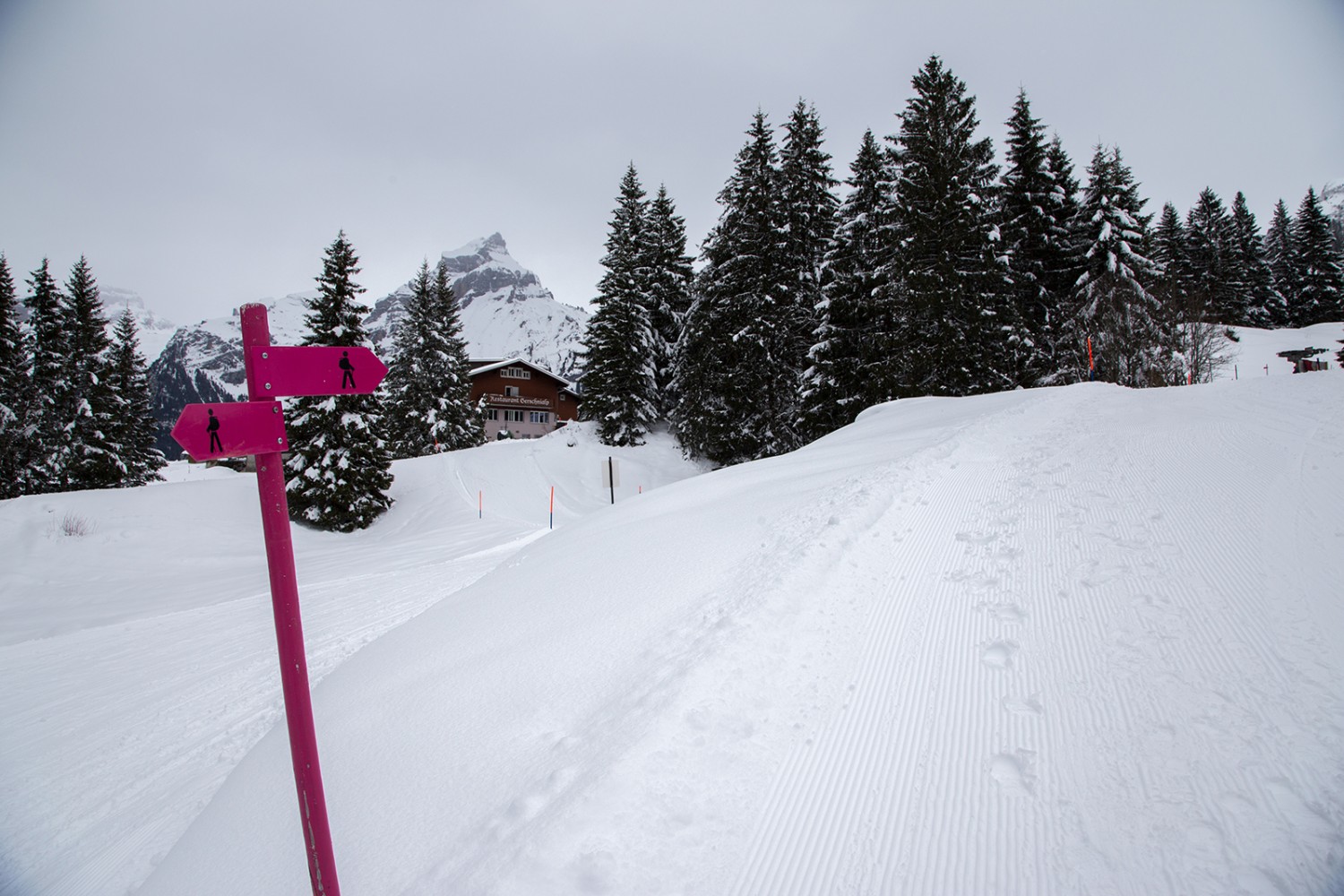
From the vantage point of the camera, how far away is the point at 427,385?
32.4m

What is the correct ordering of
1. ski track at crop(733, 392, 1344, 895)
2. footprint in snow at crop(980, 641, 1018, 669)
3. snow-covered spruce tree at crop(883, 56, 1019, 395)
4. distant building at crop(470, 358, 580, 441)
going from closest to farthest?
1. ski track at crop(733, 392, 1344, 895)
2. footprint in snow at crop(980, 641, 1018, 669)
3. snow-covered spruce tree at crop(883, 56, 1019, 395)
4. distant building at crop(470, 358, 580, 441)

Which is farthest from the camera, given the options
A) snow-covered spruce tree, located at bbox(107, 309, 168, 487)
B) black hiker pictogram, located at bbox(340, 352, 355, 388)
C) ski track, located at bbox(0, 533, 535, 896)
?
Result: snow-covered spruce tree, located at bbox(107, 309, 168, 487)

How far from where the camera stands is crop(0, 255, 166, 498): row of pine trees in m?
23.8

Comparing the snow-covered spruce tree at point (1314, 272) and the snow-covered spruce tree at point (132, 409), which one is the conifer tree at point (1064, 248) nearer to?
the snow-covered spruce tree at point (1314, 272)

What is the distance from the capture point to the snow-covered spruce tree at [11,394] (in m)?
22.7

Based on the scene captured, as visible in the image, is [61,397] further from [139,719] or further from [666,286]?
[139,719]

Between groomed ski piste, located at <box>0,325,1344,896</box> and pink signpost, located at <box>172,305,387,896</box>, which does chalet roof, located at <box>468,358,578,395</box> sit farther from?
pink signpost, located at <box>172,305,387,896</box>

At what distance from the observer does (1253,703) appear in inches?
96.3

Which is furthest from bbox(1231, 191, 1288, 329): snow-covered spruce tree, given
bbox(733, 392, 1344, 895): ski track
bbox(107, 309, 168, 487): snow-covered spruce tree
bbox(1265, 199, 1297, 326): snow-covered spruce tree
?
bbox(107, 309, 168, 487): snow-covered spruce tree

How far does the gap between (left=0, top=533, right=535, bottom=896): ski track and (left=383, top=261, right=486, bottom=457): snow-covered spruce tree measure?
2376 cm

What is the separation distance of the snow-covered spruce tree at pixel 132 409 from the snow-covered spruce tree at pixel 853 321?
31123 millimetres

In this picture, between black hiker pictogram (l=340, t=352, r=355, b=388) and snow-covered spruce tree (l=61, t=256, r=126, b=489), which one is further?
snow-covered spruce tree (l=61, t=256, r=126, b=489)

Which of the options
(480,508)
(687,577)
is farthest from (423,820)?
(480,508)

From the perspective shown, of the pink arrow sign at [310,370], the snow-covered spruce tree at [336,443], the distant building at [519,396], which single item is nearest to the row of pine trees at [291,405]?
the snow-covered spruce tree at [336,443]
